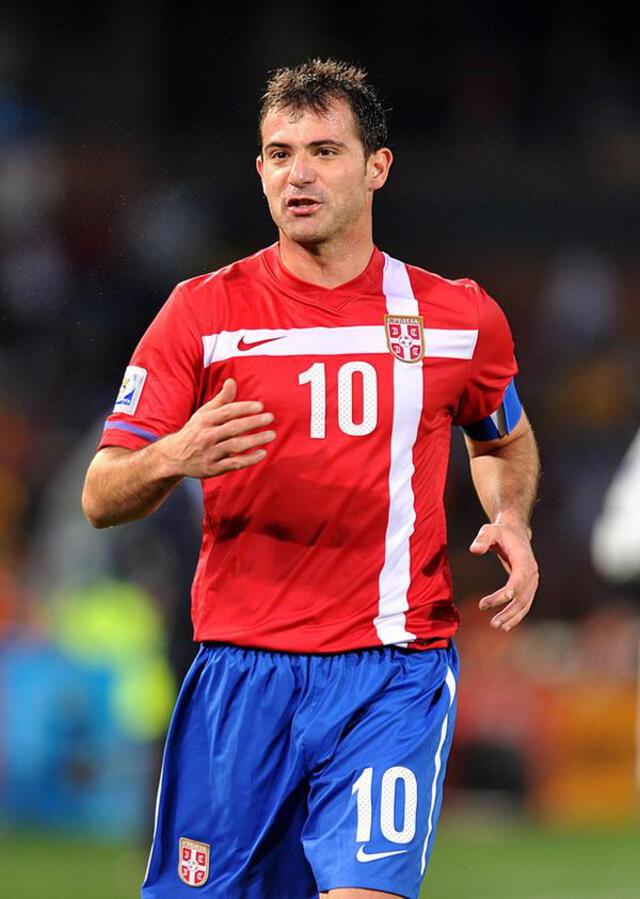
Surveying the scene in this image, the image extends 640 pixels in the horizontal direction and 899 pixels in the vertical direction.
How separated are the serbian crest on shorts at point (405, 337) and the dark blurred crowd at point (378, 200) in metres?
8.83

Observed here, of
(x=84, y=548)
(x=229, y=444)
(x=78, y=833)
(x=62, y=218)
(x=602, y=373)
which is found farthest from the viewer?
(x=602, y=373)

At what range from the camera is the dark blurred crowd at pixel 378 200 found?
1388cm

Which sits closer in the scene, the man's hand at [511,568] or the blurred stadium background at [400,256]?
the man's hand at [511,568]

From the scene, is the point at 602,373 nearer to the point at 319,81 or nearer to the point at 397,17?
the point at 397,17

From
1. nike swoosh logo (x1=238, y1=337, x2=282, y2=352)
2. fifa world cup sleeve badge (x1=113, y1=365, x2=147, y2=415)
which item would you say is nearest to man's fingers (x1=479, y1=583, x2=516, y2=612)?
nike swoosh logo (x1=238, y1=337, x2=282, y2=352)

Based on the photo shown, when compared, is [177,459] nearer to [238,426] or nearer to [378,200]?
[238,426]

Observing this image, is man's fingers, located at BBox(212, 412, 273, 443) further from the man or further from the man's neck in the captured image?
the man's neck

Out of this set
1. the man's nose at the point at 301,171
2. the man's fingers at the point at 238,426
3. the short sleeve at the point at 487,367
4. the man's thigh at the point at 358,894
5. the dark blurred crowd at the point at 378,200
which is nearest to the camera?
the man's fingers at the point at 238,426

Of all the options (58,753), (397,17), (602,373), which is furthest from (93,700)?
(397,17)

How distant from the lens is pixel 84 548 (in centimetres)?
1059

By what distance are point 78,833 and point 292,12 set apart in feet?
29.7

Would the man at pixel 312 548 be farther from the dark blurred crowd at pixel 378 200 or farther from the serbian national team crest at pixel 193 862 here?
the dark blurred crowd at pixel 378 200

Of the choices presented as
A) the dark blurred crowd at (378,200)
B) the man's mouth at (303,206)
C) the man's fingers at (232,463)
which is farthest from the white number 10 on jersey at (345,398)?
the dark blurred crowd at (378,200)

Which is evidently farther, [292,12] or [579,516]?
[292,12]
